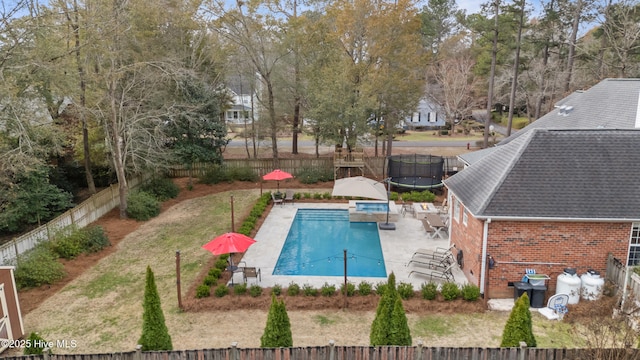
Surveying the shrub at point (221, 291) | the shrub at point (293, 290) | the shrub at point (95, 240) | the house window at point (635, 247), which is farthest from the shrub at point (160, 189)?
the house window at point (635, 247)

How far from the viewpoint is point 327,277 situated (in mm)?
13758

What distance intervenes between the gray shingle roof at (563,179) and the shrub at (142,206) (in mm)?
14484

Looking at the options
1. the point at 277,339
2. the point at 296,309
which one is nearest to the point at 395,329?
the point at 277,339

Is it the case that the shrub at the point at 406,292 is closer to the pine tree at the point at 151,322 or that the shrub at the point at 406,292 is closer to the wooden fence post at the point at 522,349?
the wooden fence post at the point at 522,349

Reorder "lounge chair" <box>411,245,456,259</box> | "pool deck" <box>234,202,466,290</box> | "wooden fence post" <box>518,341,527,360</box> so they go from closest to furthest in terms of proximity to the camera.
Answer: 1. "wooden fence post" <box>518,341,527,360</box>
2. "pool deck" <box>234,202,466,290</box>
3. "lounge chair" <box>411,245,456,259</box>

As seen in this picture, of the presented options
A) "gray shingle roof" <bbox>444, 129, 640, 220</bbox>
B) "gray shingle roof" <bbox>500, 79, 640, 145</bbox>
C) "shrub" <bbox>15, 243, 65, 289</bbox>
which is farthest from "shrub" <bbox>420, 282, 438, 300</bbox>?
"shrub" <bbox>15, 243, 65, 289</bbox>

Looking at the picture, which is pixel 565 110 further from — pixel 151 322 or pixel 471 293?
pixel 151 322

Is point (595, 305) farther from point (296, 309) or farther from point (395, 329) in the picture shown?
point (296, 309)

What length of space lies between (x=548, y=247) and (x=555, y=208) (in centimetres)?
114

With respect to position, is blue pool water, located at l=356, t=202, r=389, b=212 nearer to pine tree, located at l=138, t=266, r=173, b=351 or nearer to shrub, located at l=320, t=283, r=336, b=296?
shrub, located at l=320, t=283, r=336, b=296

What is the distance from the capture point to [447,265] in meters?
13.7

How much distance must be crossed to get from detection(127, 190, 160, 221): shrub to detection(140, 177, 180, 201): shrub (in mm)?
1687

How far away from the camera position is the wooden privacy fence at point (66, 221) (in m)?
13.2

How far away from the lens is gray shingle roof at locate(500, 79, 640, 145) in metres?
16.1
